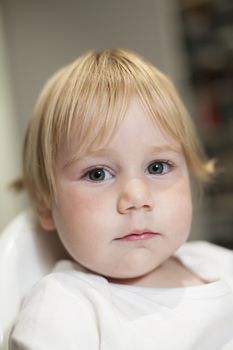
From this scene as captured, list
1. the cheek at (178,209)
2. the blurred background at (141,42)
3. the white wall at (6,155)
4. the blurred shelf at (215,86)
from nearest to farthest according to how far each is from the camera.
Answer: the cheek at (178,209) < the white wall at (6,155) < the blurred background at (141,42) < the blurred shelf at (215,86)

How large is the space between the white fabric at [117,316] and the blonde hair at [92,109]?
16 centimetres

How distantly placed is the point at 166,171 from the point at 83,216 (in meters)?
0.15

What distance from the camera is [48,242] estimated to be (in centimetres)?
92

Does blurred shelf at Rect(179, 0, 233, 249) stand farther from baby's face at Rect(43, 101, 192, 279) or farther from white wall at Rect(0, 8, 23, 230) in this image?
baby's face at Rect(43, 101, 192, 279)

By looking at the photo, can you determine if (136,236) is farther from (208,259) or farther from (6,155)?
(6,155)

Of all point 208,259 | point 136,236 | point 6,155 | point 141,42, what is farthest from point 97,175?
point 141,42

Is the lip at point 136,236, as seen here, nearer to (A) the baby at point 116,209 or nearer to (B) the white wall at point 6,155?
(A) the baby at point 116,209

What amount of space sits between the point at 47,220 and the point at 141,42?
168cm

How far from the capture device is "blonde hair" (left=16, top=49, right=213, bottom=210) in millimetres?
736

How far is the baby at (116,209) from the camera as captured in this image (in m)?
0.71

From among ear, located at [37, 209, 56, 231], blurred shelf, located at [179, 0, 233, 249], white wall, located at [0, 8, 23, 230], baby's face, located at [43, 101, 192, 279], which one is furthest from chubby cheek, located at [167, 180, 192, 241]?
blurred shelf, located at [179, 0, 233, 249]

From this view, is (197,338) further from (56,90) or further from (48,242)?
(56,90)

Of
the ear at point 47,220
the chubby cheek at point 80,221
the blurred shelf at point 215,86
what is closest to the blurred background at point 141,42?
the blurred shelf at point 215,86

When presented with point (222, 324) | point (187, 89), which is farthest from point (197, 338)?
point (187, 89)
